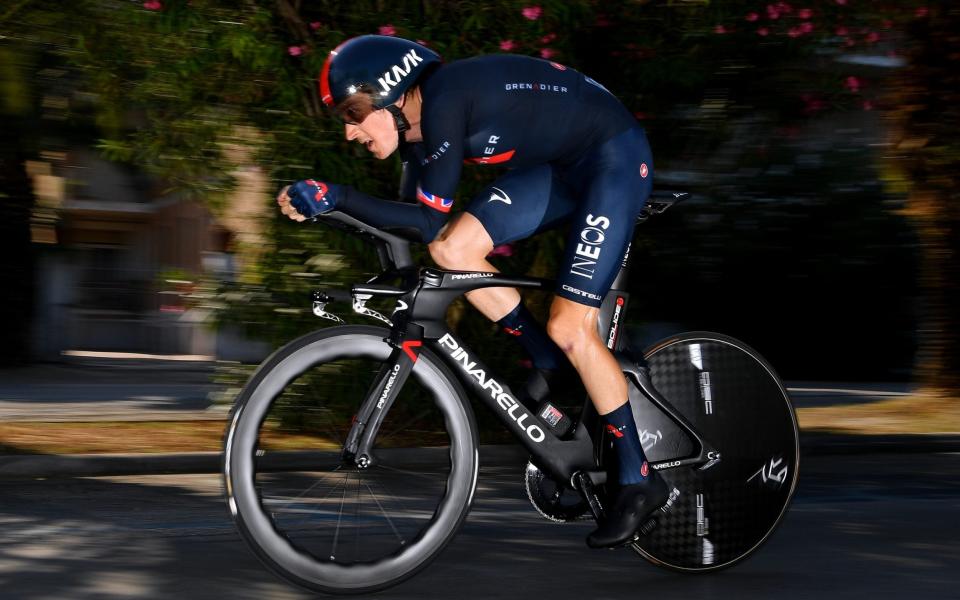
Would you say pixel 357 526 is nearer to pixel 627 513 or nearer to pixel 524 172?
pixel 627 513

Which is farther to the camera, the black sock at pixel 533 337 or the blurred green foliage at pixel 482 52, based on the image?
the blurred green foliage at pixel 482 52

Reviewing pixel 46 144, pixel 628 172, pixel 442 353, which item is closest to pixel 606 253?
pixel 628 172

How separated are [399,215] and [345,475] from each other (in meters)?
0.90

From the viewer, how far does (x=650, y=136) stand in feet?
36.0

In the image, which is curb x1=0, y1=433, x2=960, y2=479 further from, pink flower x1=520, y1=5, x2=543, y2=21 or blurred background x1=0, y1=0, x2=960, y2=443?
pink flower x1=520, y1=5, x2=543, y2=21

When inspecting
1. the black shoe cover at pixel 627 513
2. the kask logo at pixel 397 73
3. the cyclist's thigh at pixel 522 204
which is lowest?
the black shoe cover at pixel 627 513

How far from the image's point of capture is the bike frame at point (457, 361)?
14.4 ft

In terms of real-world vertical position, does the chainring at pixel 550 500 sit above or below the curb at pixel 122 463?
above

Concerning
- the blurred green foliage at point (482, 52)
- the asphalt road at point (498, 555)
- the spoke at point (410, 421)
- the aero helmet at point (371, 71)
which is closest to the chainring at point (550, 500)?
the asphalt road at point (498, 555)

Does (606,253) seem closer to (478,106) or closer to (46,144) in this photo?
(478,106)

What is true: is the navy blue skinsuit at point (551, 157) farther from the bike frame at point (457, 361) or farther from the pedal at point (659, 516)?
the pedal at point (659, 516)

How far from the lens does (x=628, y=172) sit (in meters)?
4.69

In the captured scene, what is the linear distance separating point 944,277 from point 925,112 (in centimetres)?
139

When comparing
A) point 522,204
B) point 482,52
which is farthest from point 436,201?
point 482,52
